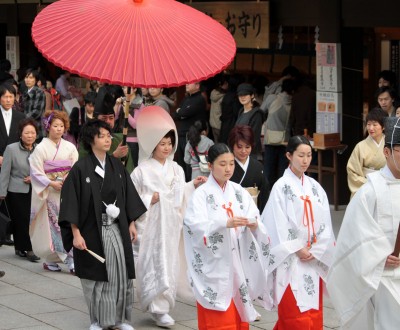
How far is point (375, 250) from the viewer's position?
600 centimetres

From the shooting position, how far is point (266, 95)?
15.1 meters

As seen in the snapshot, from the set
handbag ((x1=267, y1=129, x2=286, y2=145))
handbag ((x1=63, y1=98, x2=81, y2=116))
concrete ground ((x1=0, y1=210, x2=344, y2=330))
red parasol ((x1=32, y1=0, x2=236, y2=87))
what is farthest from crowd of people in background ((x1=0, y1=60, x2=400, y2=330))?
handbag ((x1=63, y1=98, x2=81, y2=116))

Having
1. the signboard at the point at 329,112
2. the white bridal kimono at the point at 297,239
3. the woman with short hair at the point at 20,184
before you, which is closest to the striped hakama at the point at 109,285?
the white bridal kimono at the point at 297,239

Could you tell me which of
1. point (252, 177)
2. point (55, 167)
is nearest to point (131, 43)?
point (252, 177)

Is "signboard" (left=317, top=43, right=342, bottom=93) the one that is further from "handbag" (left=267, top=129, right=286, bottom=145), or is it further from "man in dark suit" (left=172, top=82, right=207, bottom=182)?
"man in dark suit" (left=172, top=82, right=207, bottom=182)

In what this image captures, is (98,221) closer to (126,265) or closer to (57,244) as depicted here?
(126,265)

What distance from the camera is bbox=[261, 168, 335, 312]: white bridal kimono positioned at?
8094 millimetres

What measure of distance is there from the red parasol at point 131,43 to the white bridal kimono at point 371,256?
2522 mm

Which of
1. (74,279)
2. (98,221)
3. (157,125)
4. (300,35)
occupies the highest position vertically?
(300,35)

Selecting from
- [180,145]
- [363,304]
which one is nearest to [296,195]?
[363,304]

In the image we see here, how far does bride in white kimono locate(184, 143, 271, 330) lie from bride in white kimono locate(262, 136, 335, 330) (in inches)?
5.5

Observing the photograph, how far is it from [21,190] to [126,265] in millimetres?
3198

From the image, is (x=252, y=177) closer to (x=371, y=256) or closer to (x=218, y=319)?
(x=218, y=319)

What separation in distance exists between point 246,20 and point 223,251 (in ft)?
23.7
